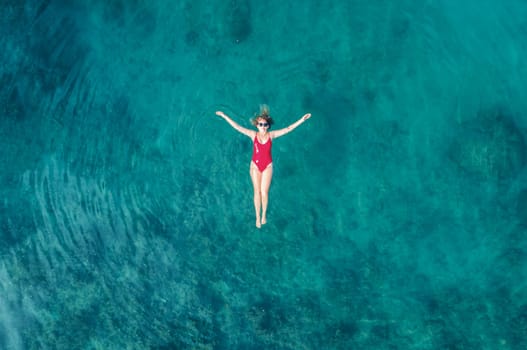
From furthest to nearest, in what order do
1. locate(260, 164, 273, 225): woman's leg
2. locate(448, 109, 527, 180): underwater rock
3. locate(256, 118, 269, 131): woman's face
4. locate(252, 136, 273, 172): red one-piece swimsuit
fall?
1. locate(448, 109, 527, 180): underwater rock
2. locate(260, 164, 273, 225): woman's leg
3. locate(252, 136, 273, 172): red one-piece swimsuit
4. locate(256, 118, 269, 131): woman's face

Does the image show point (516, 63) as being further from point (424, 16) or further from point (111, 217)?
point (111, 217)

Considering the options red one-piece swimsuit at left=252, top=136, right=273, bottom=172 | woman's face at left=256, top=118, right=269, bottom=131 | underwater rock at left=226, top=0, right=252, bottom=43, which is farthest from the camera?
underwater rock at left=226, top=0, right=252, bottom=43

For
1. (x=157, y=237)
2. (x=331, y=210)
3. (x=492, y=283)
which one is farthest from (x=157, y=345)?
(x=492, y=283)

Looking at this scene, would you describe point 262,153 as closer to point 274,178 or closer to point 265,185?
point 265,185

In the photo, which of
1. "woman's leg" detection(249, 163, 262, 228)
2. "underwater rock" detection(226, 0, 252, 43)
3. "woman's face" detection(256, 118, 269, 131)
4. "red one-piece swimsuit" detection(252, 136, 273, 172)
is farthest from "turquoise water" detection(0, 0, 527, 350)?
"woman's face" detection(256, 118, 269, 131)

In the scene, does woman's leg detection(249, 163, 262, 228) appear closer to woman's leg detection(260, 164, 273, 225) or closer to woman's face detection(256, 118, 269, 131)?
woman's leg detection(260, 164, 273, 225)

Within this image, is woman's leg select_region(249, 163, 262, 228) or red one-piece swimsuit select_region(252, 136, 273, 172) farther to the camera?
woman's leg select_region(249, 163, 262, 228)

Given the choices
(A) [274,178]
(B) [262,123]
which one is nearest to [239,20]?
(B) [262,123]
